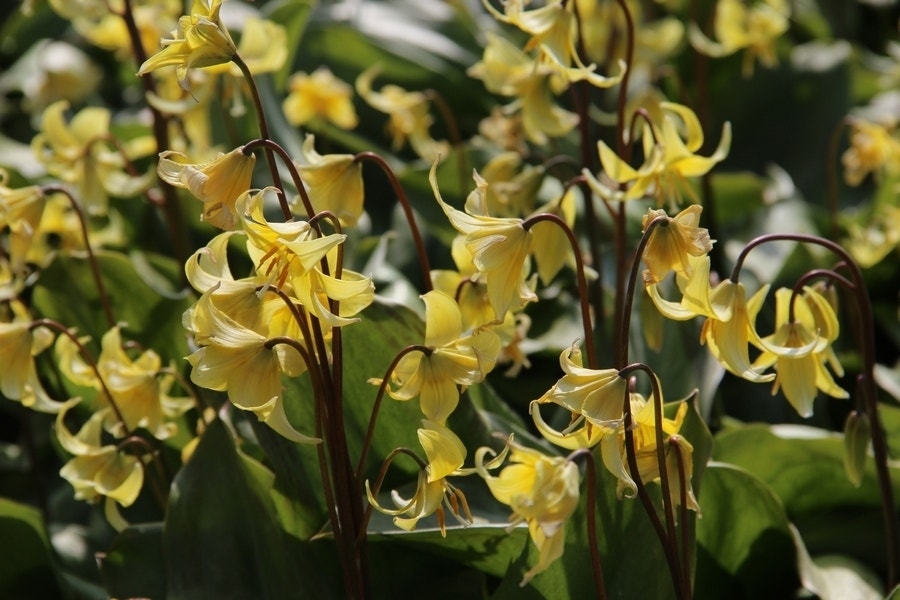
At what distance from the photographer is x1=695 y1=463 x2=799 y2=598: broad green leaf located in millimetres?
1268

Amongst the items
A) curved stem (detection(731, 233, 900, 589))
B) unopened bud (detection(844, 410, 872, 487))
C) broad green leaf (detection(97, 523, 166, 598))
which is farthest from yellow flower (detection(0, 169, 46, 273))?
unopened bud (detection(844, 410, 872, 487))

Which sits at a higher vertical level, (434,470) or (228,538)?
(434,470)

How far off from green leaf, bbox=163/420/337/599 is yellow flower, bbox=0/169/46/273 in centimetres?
36

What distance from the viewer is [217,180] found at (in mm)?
939

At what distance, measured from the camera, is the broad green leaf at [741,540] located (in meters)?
1.27

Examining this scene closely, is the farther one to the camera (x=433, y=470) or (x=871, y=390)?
(x=871, y=390)

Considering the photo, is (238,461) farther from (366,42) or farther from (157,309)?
(366,42)

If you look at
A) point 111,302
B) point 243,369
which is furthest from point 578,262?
point 111,302

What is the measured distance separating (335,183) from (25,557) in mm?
687

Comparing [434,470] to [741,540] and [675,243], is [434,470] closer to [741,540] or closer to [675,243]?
[675,243]

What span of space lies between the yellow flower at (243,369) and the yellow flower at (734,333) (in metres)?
0.38

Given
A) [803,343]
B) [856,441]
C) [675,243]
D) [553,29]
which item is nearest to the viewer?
[675,243]

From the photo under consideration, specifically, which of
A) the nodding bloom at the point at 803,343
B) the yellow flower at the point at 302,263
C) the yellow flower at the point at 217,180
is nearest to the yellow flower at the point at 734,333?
the nodding bloom at the point at 803,343

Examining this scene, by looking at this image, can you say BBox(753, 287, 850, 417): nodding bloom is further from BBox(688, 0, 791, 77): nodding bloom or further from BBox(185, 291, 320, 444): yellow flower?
BBox(688, 0, 791, 77): nodding bloom
